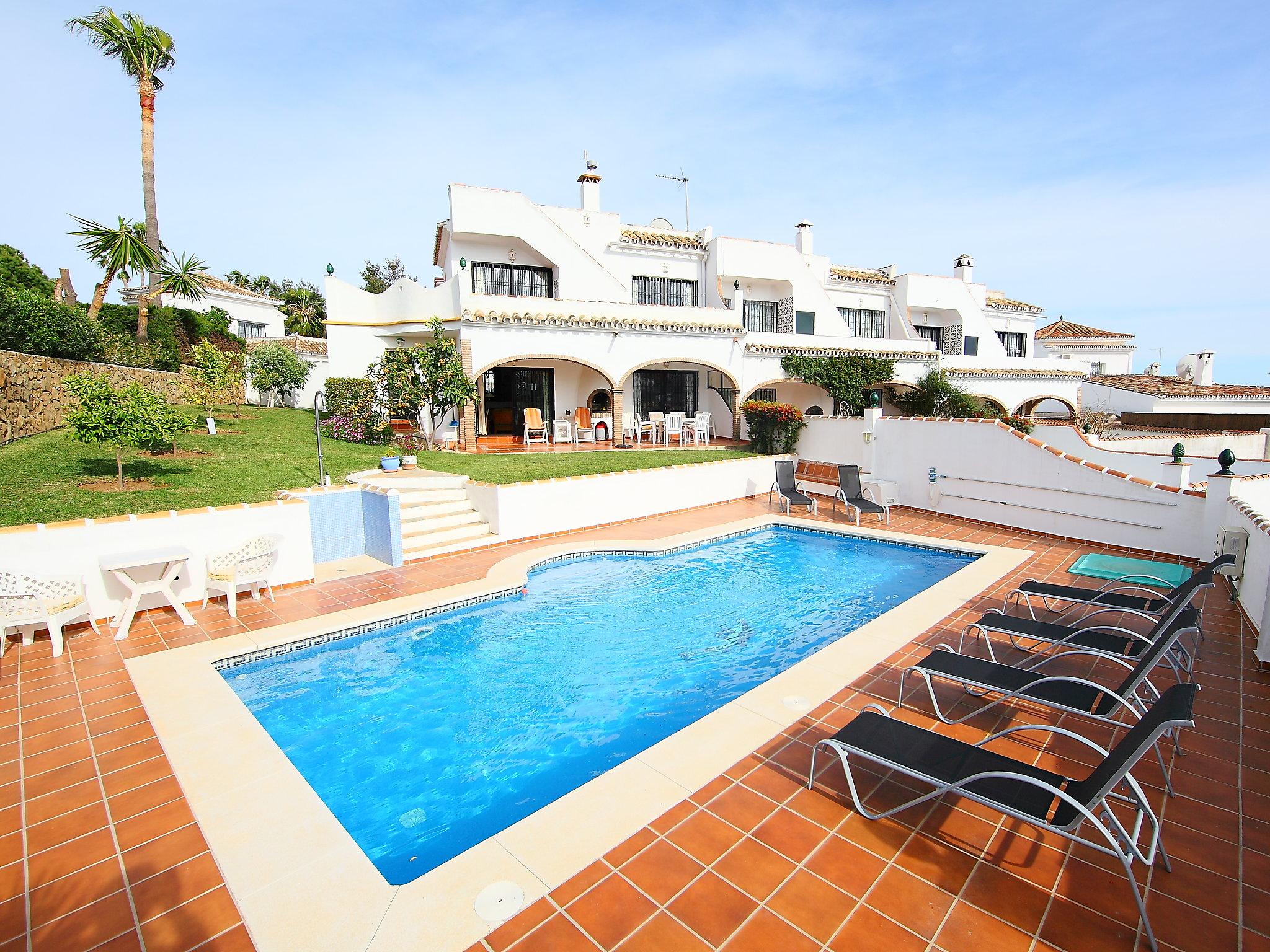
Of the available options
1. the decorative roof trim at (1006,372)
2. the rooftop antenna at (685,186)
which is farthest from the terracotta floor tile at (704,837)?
the rooftop antenna at (685,186)

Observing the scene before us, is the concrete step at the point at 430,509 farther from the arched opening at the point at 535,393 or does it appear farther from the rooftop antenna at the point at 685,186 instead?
the rooftop antenna at the point at 685,186

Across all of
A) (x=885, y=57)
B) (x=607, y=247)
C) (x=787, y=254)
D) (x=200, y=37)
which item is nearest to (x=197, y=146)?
(x=200, y=37)

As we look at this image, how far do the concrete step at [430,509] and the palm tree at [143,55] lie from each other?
20.3 metres

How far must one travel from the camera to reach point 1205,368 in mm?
31203

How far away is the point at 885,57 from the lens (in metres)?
13.7

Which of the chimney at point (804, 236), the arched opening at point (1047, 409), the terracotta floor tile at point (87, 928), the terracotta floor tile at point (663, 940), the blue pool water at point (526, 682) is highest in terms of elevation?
the chimney at point (804, 236)

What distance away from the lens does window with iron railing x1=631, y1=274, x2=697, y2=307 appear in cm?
2345

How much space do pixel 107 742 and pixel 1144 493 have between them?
13594 mm

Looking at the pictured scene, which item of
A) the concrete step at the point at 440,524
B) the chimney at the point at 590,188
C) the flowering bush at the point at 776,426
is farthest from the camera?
the chimney at the point at 590,188

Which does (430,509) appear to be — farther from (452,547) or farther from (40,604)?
(40,604)

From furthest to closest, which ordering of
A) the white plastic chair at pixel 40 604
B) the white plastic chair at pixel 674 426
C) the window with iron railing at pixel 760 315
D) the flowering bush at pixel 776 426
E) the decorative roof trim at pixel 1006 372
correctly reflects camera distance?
the decorative roof trim at pixel 1006 372 → the window with iron railing at pixel 760 315 → the white plastic chair at pixel 674 426 → the flowering bush at pixel 776 426 → the white plastic chair at pixel 40 604

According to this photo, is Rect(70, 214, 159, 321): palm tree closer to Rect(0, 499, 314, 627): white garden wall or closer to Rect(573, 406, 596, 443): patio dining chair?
Rect(573, 406, 596, 443): patio dining chair

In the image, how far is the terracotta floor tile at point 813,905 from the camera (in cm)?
289

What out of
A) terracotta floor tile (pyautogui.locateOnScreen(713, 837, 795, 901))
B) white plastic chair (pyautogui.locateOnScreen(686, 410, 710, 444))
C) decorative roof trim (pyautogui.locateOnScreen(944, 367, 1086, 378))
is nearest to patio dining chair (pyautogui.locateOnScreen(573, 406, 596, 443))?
white plastic chair (pyautogui.locateOnScreen(686, 410, 710, 444))
